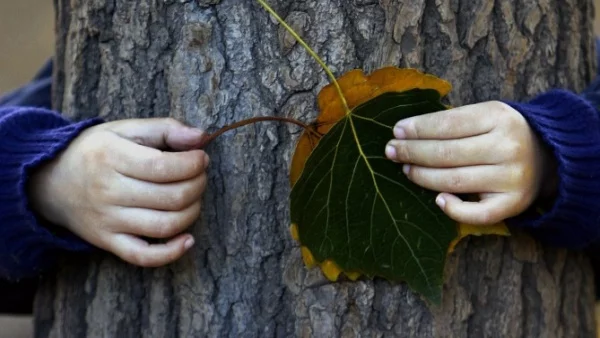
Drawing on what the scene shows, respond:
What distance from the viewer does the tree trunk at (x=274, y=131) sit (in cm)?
98

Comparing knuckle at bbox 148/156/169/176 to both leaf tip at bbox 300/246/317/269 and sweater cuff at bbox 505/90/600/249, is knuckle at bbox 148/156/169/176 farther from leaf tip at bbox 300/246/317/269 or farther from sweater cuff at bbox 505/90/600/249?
sweater cuff at bbox 505/90/600/249

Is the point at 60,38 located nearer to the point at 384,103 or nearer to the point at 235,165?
the point at 235,165

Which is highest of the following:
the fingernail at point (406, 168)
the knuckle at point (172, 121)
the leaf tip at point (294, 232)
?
the knuckle at point (172, 121)

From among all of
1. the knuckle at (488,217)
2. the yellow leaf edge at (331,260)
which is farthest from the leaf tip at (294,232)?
the knuckle at (488,217)

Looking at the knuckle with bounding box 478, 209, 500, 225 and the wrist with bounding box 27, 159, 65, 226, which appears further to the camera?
the wrist with bounding box 27, 159, 65, 226

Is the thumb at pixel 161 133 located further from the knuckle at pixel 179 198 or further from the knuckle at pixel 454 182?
the knuckle at pixel 454 182

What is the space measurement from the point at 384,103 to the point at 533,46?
10.6 inches

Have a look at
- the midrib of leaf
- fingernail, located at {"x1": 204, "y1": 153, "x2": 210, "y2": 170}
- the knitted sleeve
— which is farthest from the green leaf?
the knitted sleeve

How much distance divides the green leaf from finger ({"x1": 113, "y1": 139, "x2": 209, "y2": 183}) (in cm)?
13

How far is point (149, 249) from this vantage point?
0.98 metres

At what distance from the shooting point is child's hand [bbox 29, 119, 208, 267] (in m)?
0.97

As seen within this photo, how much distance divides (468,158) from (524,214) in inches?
5.5

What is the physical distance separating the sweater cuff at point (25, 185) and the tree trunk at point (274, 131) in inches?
2.5

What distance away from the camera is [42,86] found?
1.41 metres
